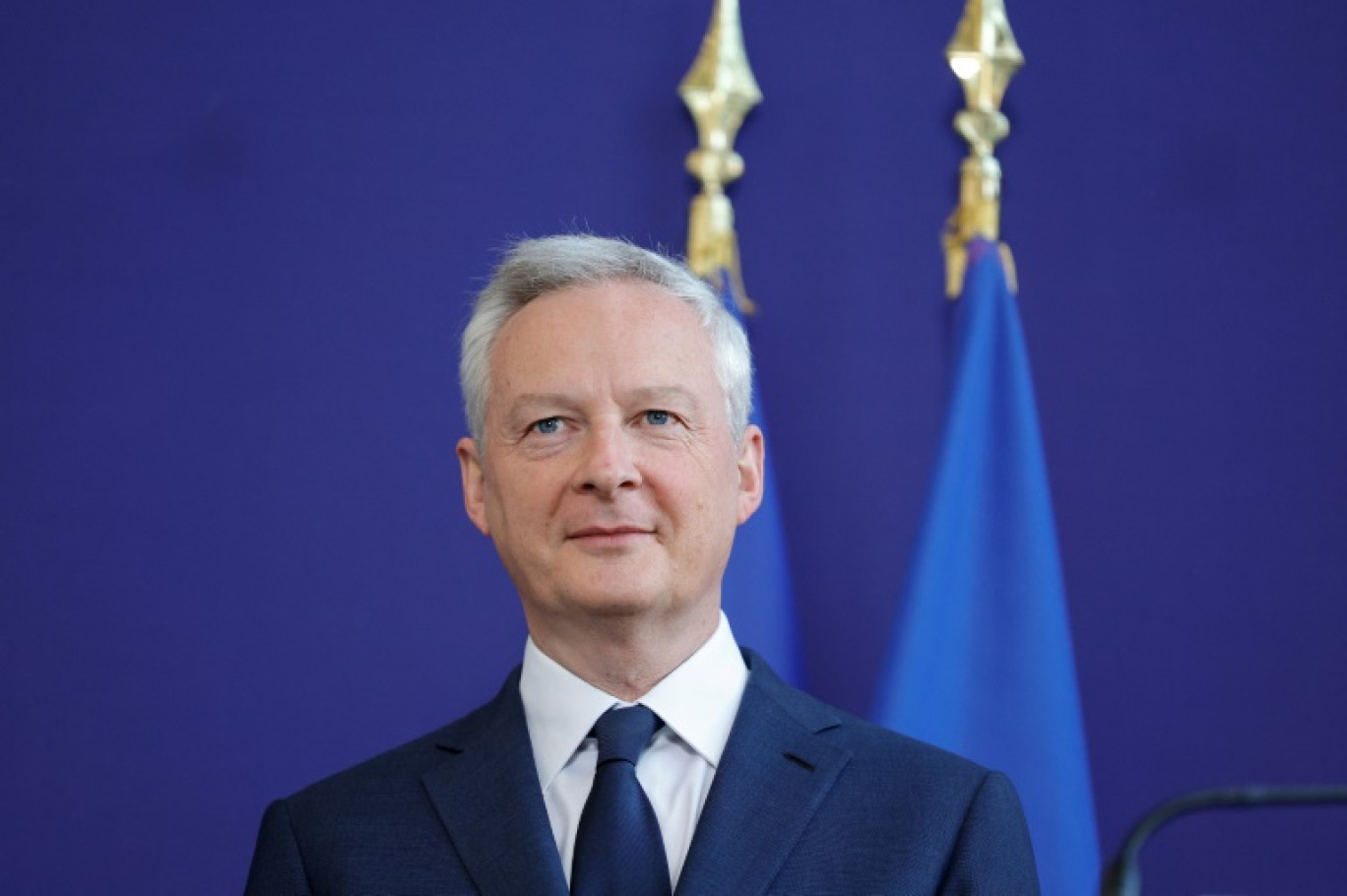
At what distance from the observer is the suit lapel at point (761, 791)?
165 centimetres

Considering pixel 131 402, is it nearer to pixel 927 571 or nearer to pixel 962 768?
pixel 927 571

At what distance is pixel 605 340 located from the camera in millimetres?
1817

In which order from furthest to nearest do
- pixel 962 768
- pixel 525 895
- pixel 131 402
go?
pixel 131 402 < pixel 962 768 < pixel 525 895

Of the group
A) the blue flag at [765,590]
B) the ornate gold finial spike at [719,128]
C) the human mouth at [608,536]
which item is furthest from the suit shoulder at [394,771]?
the ornate gold finial spike at [719,128]

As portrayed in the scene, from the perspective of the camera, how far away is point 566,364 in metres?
Result: 1.81

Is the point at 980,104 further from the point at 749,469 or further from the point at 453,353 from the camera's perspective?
the point at 749,469

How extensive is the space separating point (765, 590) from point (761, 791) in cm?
118

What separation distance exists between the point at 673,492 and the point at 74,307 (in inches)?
63.2

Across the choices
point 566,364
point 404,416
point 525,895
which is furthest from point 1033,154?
point 525,895

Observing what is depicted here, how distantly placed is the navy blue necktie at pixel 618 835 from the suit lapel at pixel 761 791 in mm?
35

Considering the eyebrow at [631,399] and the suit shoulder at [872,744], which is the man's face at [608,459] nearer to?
the eyebrow at [631,399]

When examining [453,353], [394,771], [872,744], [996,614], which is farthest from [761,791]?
[453,353]

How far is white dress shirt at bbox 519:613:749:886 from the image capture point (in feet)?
5.74

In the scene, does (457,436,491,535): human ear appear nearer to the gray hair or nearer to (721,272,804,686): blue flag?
the gray hair
